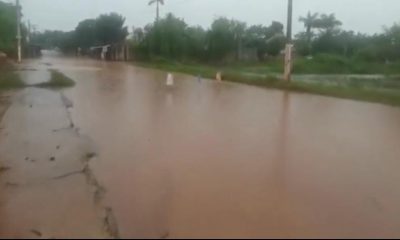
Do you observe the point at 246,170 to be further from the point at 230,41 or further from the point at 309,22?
the point at 309,22

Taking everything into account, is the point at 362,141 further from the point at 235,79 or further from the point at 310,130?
the point at 235,79

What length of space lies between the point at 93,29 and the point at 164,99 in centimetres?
7185

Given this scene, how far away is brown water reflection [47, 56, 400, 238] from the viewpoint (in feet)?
16.6

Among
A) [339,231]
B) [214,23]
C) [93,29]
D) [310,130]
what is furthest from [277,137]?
[93,29]

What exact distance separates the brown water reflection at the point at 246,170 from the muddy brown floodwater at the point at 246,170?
0.01 m

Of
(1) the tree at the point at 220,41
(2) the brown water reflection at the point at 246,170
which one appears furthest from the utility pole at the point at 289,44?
(1) the tree at the point at 220,41

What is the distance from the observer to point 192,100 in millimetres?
16906

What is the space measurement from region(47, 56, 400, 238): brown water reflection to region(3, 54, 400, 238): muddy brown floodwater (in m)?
0.01

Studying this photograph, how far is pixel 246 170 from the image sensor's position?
23.7 ft

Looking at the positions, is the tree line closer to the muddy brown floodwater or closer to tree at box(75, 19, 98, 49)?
tree at box(75, 19, 98, 49)

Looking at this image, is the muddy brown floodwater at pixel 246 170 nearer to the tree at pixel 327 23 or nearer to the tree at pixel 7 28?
the tree at pixel 7 28

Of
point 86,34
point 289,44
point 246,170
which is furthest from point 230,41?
point 246,170

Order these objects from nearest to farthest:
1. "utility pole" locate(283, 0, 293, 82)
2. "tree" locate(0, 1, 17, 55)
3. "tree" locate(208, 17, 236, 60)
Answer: "utility pole" locate(283, 0, 293, 82)
"tree" locate(0, 1, 17, 55)
"tree" locate(208, 17, 236, 60)

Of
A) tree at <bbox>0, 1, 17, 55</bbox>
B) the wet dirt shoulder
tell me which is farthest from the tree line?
the wet dirt shoulder
